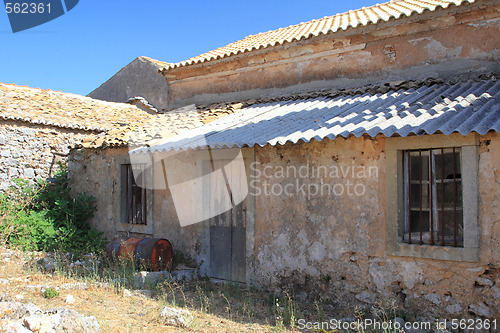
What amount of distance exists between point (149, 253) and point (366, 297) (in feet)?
12.9

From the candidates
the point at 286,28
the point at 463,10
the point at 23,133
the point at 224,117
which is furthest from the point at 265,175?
the point at 23,133

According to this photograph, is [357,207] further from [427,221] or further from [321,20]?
[321,20]

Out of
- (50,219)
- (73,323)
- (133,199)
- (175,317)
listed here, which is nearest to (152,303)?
(175,317)

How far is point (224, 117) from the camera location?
8680 millimetres

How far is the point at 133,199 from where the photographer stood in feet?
30.9

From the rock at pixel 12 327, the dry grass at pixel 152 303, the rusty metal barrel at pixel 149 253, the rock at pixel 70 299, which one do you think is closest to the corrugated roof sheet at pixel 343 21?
the rusty metal barrel at pixel 149 253

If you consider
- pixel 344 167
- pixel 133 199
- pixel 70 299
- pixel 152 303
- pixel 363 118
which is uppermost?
pixel 363 118

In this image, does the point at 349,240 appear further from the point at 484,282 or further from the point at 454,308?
the point at 484,282

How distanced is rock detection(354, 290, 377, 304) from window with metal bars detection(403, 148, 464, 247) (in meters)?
0.89

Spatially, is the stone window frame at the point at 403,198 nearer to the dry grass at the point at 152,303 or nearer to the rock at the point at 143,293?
the dry grass at the point at 152,303

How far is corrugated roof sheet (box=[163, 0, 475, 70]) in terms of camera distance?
7761mm

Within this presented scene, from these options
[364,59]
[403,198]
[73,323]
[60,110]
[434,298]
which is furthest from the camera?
[60,110]

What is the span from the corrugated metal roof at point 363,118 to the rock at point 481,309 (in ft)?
6.94

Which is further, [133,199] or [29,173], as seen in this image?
[29,173]
